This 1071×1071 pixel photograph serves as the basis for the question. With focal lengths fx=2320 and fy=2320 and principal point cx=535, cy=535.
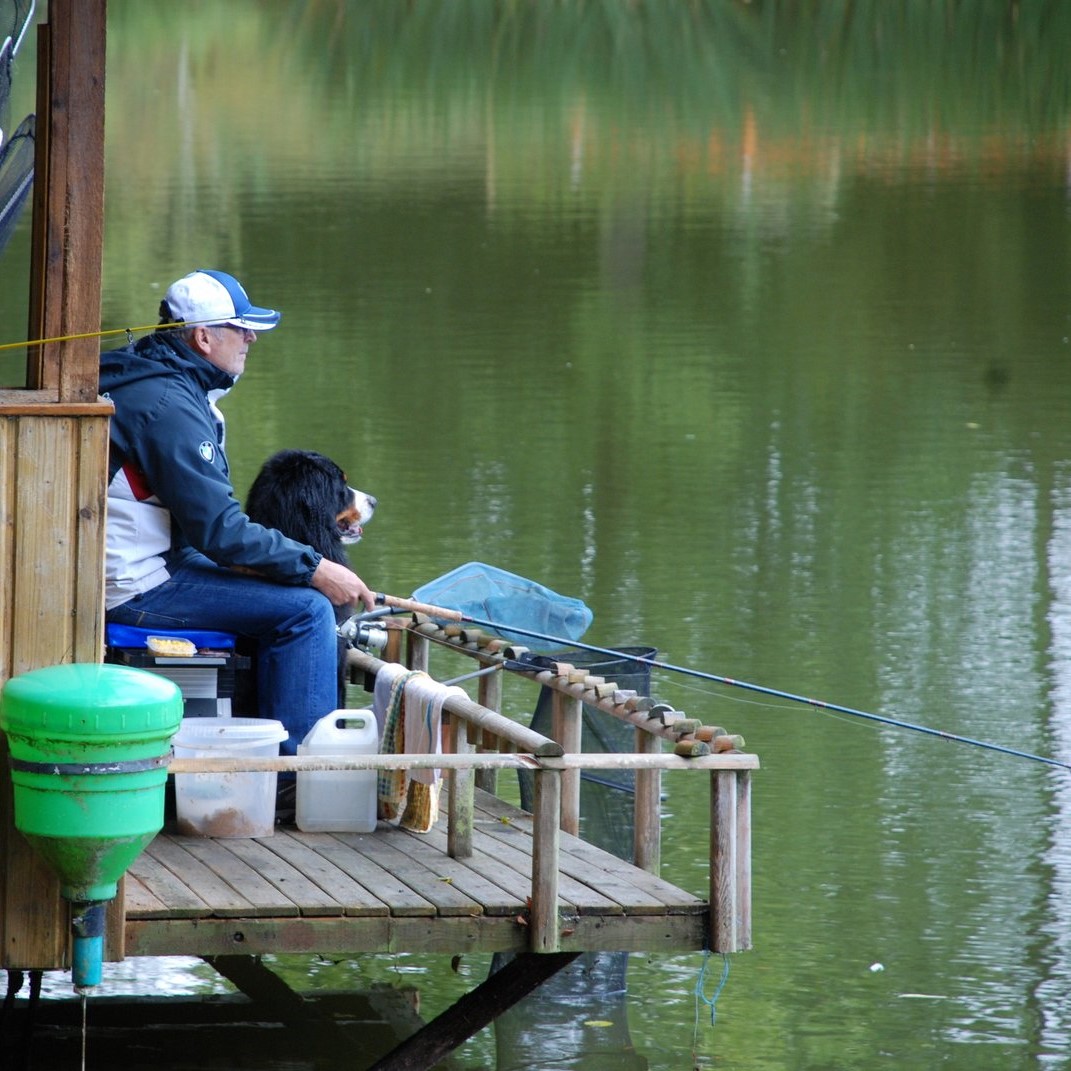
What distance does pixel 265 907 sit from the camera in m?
4.61

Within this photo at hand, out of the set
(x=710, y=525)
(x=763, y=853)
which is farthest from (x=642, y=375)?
(x=763, y=853)

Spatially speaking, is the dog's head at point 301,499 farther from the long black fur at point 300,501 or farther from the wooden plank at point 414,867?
the wooden plank at point 414,867

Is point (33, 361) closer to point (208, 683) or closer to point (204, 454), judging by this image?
point (204, 454)

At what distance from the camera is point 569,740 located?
5.69 meters

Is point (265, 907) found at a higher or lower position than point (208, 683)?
lower

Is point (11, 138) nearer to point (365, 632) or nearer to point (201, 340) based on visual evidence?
point (201, 340)

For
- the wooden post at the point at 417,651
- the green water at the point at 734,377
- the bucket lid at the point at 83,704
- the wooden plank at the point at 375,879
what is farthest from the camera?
the green water at the point at 734,377

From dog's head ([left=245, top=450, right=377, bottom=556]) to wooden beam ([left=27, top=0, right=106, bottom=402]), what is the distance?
115cm

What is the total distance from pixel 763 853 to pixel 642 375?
11341 millimetres

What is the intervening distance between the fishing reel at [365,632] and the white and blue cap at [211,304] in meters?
0.76

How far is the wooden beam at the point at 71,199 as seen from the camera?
14.1ft

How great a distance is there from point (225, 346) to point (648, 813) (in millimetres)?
1434

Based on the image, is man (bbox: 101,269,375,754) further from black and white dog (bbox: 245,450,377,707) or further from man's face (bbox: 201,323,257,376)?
black and white dog (bbox: 245,450,377,707)

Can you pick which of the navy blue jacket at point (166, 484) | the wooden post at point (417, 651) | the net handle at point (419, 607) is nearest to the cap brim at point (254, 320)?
the navy blue jacket at point (166, 484)
